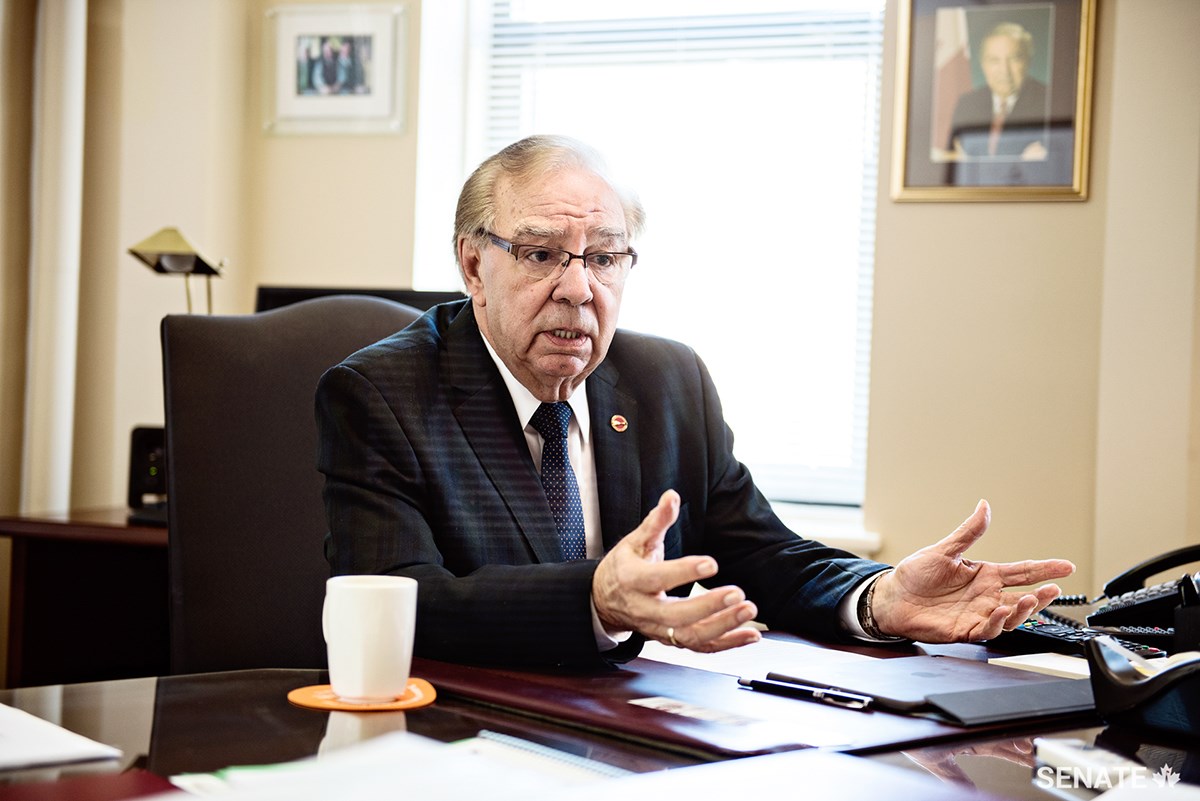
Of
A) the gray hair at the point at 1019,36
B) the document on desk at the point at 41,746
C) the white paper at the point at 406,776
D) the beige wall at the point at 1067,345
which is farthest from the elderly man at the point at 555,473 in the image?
the gray hair at the point at 1019,36

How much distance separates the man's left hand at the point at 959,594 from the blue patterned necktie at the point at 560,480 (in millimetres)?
393

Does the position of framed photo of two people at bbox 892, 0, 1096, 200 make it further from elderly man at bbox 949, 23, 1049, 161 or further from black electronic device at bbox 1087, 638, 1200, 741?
black electronic device at bbox 1087, 638, 1200, 741

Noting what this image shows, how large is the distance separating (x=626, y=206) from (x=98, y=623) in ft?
6.26

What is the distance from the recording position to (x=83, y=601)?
290cm

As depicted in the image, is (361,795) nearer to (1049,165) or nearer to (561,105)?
(1049,165)

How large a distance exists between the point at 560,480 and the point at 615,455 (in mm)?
111

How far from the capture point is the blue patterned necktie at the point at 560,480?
1535mm

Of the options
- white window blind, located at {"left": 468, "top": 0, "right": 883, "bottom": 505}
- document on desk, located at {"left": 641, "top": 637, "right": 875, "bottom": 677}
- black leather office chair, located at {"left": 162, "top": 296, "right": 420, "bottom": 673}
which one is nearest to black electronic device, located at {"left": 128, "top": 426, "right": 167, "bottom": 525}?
white window blind, located at {"left": 468, "top": 0, "right": 883, "bottom": 505}

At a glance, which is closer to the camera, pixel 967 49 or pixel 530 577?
pixel 530 577

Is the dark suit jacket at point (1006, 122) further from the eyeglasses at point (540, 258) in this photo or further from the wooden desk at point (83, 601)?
the wooden desk at point (83, 601)

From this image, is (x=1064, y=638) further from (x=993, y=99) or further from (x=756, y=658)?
(x=993, y=99)

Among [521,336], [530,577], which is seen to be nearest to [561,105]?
[521,336]

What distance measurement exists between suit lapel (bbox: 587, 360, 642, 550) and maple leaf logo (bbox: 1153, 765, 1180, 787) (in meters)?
0.86

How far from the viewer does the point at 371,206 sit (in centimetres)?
367
